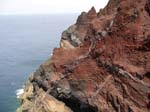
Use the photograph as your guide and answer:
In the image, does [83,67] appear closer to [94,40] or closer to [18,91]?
[94,40]

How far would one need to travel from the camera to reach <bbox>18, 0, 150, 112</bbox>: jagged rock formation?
37125 millimetres

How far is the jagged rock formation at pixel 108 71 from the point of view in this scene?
37.1m

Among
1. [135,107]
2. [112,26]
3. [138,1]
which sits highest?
[138,1]

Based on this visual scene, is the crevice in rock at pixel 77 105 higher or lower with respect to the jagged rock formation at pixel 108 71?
lower

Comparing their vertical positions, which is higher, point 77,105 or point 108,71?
point 108,71

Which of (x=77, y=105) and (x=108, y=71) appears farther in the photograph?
(x=77, y=105)

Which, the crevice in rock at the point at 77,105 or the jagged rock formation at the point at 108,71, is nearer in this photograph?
the jagged rock formation at the point at 108,71

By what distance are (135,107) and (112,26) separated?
11.8 m

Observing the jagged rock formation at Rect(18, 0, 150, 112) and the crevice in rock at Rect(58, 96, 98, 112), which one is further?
the crevice in rock at Rect(58, 96, 98, 112)

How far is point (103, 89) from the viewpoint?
3947 cm

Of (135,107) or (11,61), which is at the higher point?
(135,107)

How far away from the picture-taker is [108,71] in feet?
131

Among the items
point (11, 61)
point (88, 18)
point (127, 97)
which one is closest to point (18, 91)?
point (88, 18)

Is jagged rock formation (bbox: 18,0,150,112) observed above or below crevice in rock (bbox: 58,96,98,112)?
above
